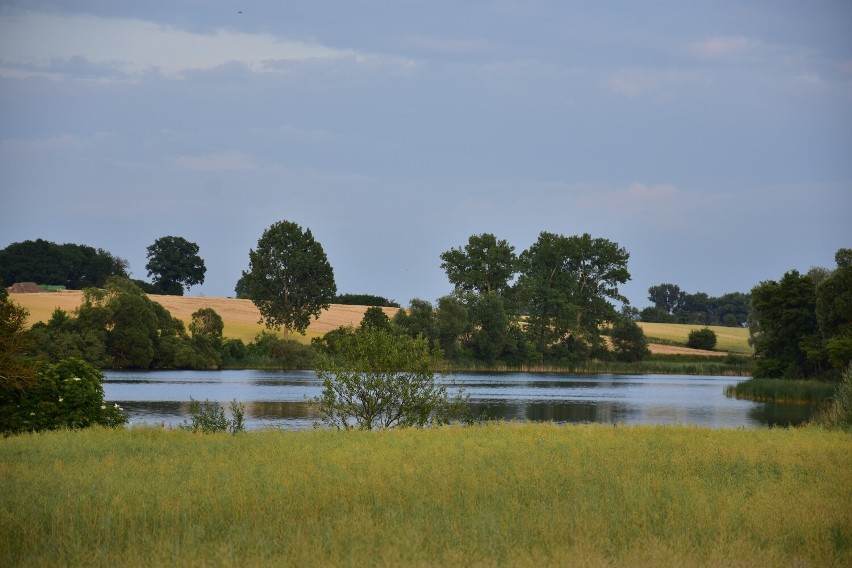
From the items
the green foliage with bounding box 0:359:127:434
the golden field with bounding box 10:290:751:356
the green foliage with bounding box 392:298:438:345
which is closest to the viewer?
the green foliage with bounding box 0:359:127:434

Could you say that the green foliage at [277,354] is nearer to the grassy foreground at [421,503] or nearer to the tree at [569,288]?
the tree at [569,288]

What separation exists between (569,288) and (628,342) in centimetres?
1091

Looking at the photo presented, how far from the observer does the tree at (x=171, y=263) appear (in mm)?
150375

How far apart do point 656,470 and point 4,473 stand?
1058 cm

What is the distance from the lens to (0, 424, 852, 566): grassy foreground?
1004cm

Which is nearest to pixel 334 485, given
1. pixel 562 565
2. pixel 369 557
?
pixel 369 557

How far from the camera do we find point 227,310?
136375mm

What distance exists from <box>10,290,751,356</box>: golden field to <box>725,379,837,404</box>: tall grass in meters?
47.9

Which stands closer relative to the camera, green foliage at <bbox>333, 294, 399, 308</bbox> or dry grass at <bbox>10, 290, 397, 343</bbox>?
dry grass at <bbox>10, 290, 397, 343</bbox>

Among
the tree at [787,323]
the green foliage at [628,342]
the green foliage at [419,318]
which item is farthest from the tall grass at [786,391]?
the green foliage at [628,342]

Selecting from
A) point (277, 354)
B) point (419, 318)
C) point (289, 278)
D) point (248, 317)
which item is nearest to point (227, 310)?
point (248, 317)

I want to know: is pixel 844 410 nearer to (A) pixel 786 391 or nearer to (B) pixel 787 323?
(A) pixel 786 391

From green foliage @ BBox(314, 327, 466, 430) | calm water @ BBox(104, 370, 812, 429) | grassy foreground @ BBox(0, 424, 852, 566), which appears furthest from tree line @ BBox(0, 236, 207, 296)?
grassy foreground @ BBox(0, 424, 852, 566)

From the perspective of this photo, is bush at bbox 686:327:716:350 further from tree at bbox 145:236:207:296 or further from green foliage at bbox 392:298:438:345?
tree at bbox 145:236:207:296
